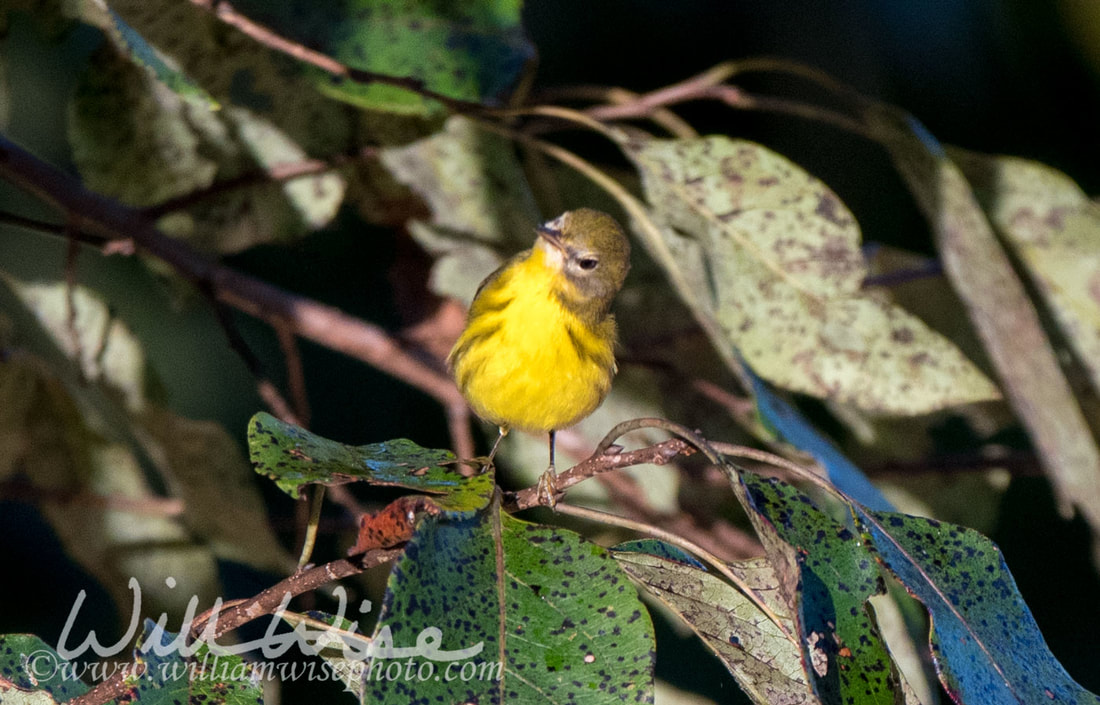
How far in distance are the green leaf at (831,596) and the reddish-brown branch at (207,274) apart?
73cm

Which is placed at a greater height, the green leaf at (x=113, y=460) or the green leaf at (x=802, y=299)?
the green leaf at (x=802, y=299)

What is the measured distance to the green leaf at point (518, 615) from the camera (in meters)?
0.66

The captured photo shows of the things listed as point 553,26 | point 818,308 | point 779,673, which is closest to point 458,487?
point 779,673

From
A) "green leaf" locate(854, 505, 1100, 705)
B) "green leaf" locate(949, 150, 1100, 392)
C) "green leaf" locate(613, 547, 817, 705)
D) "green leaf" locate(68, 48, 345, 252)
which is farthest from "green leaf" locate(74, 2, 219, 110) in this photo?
"green leaf" locate(949, 150, 1100, 392)

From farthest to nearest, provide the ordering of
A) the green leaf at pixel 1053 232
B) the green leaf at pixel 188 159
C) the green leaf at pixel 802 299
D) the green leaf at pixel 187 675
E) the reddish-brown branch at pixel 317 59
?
the green leaf at pixel 1053 232 < the green leaf at pixel 188 159 < the green leaf at pixel 802 299 < the reddish-brown branch at pixel 317 59 < the green leaf at pixel 187 675

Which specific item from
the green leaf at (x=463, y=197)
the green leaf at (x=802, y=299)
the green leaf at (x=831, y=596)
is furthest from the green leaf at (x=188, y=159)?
the green leaf at (x=831, y=596)

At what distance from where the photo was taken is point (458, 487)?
71 cm

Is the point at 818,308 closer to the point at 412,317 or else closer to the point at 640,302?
the point at 640,302

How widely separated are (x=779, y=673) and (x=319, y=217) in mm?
941

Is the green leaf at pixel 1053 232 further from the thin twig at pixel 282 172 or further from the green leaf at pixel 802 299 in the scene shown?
the thin twig at pixel 282 172

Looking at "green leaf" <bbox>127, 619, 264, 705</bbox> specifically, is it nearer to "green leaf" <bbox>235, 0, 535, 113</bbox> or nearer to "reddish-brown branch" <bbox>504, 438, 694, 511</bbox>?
"reddish-brown branch" <bbox>504, 438, 694, 511</bbox>

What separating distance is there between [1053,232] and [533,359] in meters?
0.91

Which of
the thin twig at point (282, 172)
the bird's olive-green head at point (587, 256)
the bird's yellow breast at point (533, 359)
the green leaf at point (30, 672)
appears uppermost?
the thin twig at point (282, 172)

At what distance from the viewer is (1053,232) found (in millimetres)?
1578
